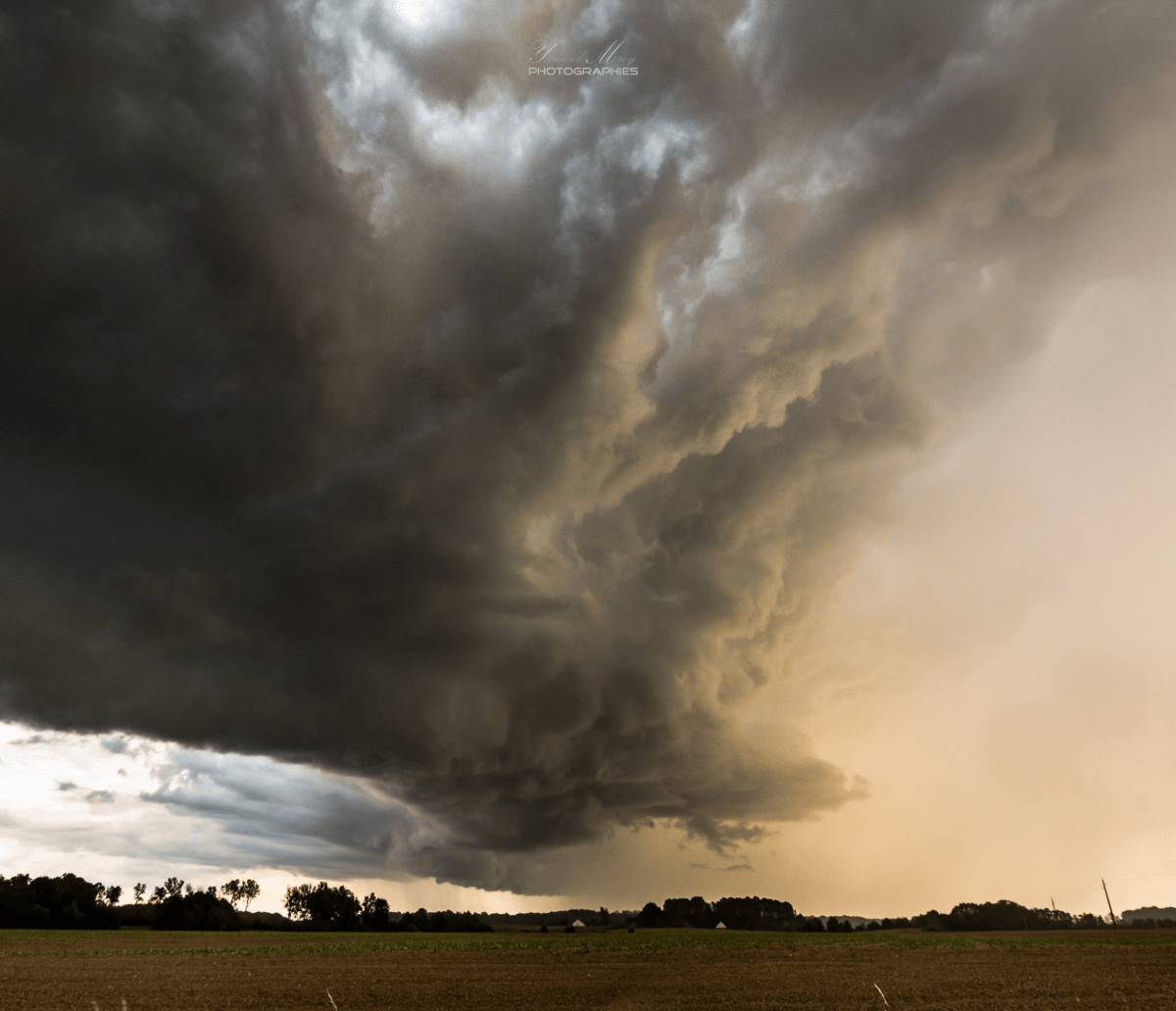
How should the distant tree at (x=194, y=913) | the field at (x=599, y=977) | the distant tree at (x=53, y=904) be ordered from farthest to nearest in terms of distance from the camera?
the distant tree at (x=194, y=913) → the distant tree at (x=53, y=904) → the field at (x=599, y=977)

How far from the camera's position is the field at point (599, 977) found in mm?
43344

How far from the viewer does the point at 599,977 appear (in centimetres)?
5531

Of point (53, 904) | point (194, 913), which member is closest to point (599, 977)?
point (194, 913)

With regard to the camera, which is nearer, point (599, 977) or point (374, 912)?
point (599, 977)

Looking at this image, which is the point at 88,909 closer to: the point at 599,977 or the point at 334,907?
the point at 334,907

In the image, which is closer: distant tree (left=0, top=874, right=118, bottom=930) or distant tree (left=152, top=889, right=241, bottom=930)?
distant tree (left=0, top=874, right=118, bottom=930)

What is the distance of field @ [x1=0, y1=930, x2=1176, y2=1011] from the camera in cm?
4334

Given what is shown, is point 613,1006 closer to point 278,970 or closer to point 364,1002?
point 364,1002

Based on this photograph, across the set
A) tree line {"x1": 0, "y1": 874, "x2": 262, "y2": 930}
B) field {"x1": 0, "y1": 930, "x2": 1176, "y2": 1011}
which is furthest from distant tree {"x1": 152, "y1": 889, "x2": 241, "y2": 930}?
field {"x1": 0, "y1": 930, "x2": 1176, "y2": 1011}

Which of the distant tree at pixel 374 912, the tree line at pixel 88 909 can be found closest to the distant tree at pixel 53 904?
the tree line at pixel 88 909

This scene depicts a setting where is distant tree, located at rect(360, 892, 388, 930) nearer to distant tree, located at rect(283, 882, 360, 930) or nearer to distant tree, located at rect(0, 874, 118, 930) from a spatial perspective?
distant tree, located at rect(283, 882, 360, 930)

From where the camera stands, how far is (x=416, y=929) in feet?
543

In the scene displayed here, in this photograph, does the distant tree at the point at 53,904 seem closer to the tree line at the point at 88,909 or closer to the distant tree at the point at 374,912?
the tree line at the point at 88,909

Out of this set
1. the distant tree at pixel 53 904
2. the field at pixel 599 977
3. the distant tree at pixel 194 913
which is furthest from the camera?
the distant tree at pixel 194 913
